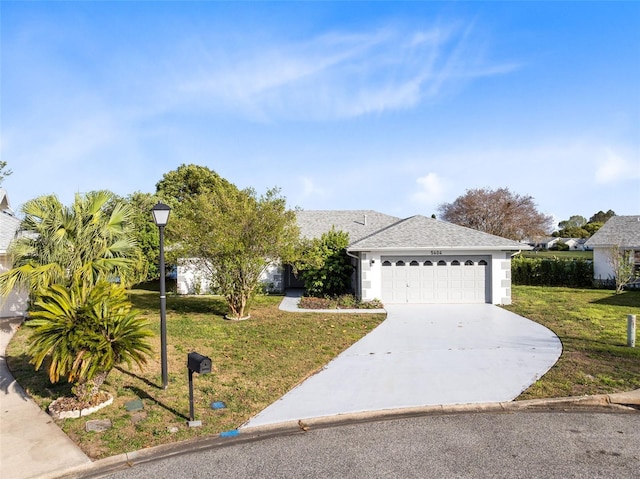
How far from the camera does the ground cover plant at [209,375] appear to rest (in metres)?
5.83

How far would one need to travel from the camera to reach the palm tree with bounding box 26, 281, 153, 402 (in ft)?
19.9

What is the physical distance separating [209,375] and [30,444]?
3.28 m

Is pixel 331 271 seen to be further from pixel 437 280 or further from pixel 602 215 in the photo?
pixel 602 215

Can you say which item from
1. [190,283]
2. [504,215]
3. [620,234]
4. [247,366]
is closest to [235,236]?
[247,366]

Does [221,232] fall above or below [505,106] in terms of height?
below

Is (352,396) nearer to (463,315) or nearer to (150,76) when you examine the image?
(463,315)

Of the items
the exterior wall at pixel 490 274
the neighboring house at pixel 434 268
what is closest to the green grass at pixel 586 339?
the exterior wall at pixel 490 274

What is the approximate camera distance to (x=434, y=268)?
57.9ft

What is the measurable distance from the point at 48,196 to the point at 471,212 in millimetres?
44226

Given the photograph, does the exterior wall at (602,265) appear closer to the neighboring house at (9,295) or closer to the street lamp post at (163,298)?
the street lamp post at (163,298)

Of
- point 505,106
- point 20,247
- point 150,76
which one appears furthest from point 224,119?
point 505,106

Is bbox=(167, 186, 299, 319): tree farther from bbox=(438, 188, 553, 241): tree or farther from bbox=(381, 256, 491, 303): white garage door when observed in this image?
bbox=(438, 188, 553, 241): tree

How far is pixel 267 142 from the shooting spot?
19.4 m

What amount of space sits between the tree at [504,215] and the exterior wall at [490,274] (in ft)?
99.1
